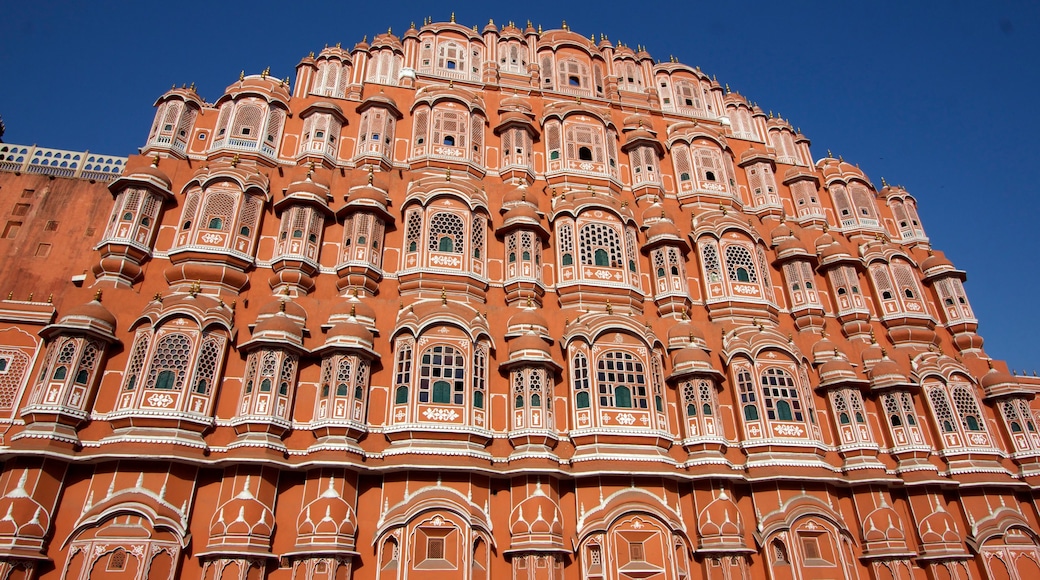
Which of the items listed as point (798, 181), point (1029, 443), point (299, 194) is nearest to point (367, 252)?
point (299, 194)

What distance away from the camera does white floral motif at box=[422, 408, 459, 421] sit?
1700 centimetres

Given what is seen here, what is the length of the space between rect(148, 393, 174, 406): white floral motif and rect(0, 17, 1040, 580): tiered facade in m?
0.03

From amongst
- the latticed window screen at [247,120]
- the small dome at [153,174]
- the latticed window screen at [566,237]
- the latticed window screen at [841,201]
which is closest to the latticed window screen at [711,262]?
the latticed window screen at [566,237]

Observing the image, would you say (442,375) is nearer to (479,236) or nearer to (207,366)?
(479,236)

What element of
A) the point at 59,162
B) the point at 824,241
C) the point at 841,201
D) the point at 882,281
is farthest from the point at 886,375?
the point at 59,162

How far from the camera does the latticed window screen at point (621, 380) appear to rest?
18.4 meters

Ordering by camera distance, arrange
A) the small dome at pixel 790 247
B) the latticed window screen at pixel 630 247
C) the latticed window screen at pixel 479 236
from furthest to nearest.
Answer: the small dome at pixel 790 247 → the latticed window screen at pixel 630 247 → the latticed window screen at pixel 479 236

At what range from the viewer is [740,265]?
22.8 meters

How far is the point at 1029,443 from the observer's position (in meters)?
21.4

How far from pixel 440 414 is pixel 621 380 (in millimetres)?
5155

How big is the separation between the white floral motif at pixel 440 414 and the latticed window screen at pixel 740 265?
10.8m

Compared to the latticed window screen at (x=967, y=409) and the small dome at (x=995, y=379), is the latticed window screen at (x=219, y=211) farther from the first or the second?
the small dome at (x=995, y=379)

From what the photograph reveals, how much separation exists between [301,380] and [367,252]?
4.35m

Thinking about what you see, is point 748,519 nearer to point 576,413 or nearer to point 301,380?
point 576,413
